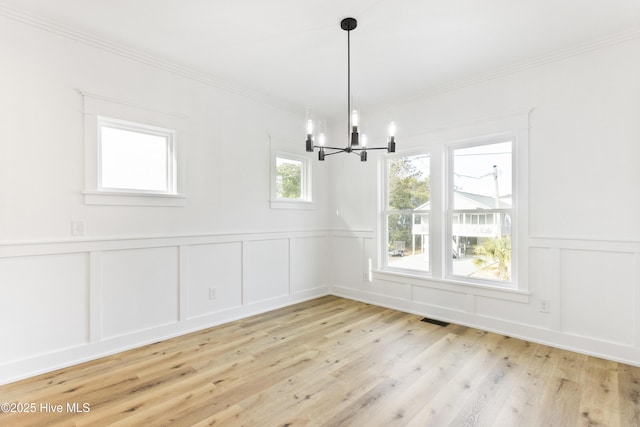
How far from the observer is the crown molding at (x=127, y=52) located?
2428 millimetres

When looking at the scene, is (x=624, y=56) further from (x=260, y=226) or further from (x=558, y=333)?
(x=260, y=226)

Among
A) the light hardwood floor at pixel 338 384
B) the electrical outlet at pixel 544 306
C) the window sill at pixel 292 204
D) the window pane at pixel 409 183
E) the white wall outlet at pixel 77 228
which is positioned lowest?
the light hardwood floor at pixel 338 384

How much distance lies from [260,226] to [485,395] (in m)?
2.92

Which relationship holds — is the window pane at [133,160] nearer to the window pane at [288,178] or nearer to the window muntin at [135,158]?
the window muntin at [135,158]

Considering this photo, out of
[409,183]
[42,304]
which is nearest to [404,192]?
[409,183]

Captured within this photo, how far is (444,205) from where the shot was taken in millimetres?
3826

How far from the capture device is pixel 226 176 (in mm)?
3734

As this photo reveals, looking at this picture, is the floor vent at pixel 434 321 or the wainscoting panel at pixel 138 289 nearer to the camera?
the wainscoting panel at pixel 138 289

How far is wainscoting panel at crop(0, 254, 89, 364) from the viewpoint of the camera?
2.38 meters

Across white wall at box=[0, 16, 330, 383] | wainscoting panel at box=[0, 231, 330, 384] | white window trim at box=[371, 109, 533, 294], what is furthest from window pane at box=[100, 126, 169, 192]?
white window trim at box=[371, 109, 533, 294]

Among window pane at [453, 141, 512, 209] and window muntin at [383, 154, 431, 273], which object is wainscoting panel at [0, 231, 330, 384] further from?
window pane at [453, 141, 512, 209]

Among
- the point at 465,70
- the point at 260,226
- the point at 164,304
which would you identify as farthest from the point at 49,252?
the point at 465,70

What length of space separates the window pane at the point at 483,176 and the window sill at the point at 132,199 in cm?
315

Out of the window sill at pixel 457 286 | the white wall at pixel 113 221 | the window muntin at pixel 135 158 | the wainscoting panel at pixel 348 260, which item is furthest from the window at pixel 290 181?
the window sill at pixel 457 286
